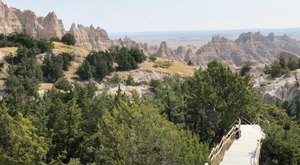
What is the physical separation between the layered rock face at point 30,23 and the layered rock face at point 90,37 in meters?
5.51

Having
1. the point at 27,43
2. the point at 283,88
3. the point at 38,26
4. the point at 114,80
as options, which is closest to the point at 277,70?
the point at 283,88

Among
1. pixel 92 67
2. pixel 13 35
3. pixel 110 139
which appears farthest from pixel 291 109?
pixel 13 35

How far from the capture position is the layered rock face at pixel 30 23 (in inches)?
5290

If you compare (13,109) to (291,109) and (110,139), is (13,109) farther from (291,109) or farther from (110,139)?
(291,109)

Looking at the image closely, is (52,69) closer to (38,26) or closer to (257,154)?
(257,154)

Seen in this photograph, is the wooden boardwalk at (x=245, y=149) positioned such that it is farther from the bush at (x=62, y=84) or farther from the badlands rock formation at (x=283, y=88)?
the badlands rock formation at (x=283, y=88)

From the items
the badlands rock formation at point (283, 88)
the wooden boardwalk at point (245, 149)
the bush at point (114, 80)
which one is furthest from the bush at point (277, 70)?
the wooden boardwalk at point (245, 149)

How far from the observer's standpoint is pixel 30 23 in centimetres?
14038

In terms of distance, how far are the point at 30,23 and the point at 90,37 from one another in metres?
22.8

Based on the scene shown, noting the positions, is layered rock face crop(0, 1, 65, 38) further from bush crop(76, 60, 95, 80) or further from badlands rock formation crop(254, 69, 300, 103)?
badlands rock formation crop(254, 69, 300, 103)

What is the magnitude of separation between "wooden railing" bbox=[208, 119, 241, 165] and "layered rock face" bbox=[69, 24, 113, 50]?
117 metres

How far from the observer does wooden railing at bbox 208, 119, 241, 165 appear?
23.4 m

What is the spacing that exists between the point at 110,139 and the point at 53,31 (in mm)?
122480

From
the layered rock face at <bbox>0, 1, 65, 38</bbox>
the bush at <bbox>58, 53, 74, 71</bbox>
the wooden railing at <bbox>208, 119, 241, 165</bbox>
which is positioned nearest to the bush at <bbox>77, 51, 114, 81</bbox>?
the bush at <bbox>58, 53, 74, 71</bbox>
